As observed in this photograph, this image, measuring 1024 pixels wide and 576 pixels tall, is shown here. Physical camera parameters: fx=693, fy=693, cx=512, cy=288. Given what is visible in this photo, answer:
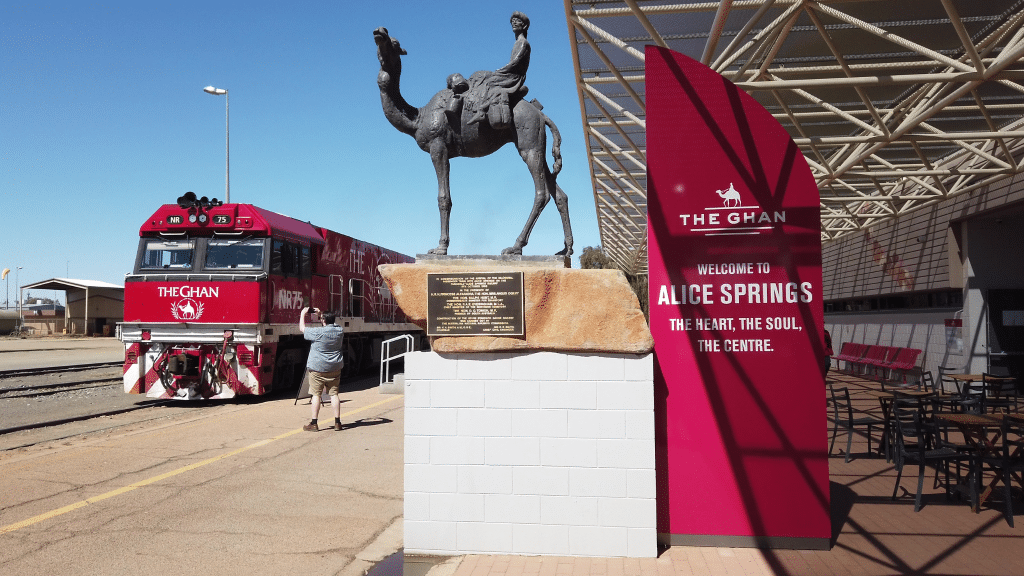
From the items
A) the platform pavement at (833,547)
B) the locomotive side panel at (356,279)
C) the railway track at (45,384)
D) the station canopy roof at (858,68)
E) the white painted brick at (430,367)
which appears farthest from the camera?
the locomotive side panel at (356,279)

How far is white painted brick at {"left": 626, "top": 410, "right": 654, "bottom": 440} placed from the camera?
4789 mm

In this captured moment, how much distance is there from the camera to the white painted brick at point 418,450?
16.2 ft

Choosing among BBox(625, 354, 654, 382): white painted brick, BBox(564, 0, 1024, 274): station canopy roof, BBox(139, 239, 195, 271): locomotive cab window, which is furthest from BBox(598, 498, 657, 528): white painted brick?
BBox(139, 239, 195, 271): locomotive cab window

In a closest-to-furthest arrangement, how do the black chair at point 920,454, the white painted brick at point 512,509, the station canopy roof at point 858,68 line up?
the white painted brick at point 512,509, the black chair at point 920,454, the station canopy roof at point 858,68

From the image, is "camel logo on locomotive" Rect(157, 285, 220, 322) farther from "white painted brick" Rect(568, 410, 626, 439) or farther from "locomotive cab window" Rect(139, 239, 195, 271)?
"white painted brick" Rect(568, 410, 626, 439)

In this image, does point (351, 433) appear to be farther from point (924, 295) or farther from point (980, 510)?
point (924, 295)

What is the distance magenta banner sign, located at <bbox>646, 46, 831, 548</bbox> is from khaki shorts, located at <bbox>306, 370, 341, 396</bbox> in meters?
6.28

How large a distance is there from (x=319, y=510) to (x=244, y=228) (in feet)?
27.8

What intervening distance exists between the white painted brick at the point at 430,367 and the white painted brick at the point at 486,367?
0.24 ft

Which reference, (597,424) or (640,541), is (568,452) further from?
(640,541)

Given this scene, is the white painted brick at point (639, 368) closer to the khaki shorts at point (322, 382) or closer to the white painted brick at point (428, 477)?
the white painted brick at point (428, 477)

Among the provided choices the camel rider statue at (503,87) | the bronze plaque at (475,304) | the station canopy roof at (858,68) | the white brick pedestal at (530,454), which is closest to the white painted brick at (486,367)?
the white brick pedestal at (530,454)

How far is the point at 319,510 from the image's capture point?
243 inches

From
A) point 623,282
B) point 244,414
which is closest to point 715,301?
point 623,282
